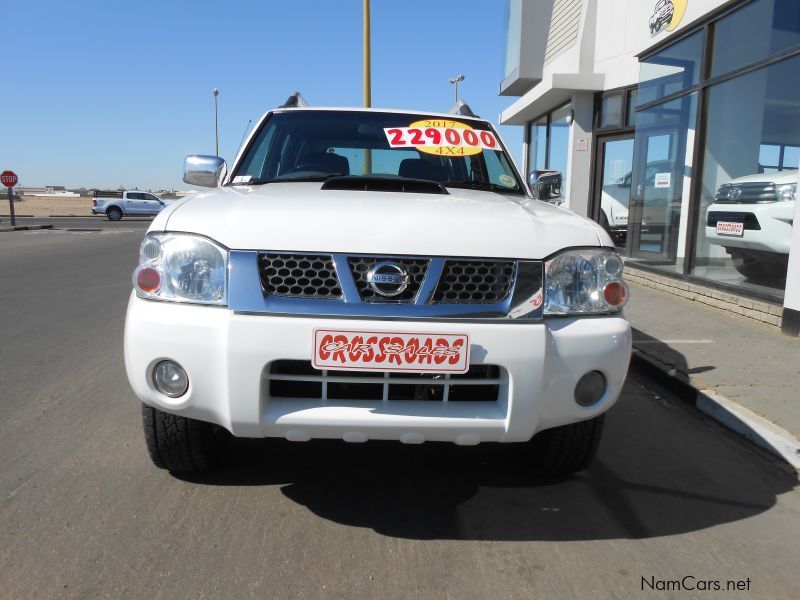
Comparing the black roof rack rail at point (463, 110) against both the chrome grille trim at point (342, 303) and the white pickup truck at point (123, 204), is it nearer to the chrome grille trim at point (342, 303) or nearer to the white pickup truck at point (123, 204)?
the chrome grille trim at point (342, 303)

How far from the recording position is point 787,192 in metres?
6.42

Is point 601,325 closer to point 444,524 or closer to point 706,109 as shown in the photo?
point 444,524

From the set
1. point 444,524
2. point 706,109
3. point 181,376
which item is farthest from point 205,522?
point 706,109

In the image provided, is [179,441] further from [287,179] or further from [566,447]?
[566,447]

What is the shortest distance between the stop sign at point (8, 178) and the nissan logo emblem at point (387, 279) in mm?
27893

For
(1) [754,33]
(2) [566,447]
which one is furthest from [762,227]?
(2) [566,447]

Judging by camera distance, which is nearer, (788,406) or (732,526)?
(732,526)

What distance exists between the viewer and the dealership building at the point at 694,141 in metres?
6.57

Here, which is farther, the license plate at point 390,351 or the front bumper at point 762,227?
the front bumper at point 762,227

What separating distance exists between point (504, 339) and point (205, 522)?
139 centimetres

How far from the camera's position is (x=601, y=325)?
2.51m

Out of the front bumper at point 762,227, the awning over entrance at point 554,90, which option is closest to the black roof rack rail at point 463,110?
the front bumper at point 762,227

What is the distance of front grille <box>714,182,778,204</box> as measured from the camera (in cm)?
672
